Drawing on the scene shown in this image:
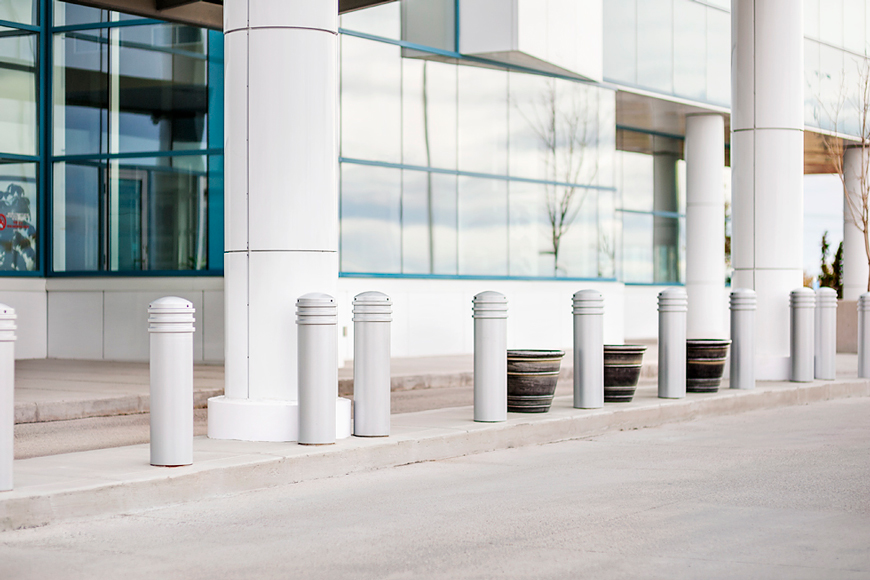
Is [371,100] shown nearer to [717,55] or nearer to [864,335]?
[864,335]

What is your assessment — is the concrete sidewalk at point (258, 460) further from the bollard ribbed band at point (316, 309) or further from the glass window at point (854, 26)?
the glass window at point (854, 26)

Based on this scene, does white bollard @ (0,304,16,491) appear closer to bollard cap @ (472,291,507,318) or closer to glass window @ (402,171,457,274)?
bollard cap @ (472,291,507,318)

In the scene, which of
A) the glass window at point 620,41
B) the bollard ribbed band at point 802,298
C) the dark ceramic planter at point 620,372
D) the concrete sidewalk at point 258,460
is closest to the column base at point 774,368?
the bollard ribbed band at point 802,298

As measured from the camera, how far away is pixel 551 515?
706 centimetres

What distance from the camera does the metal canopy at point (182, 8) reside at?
49.9 feet

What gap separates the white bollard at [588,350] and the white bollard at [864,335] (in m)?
6.91

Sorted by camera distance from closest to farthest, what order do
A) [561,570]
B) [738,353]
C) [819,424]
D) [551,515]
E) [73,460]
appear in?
1. [561,570]
2. [551,515]
3. [73,460]
4. [819,424]
5. [738,353]

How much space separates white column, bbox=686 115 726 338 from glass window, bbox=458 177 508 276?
10502 millimetres

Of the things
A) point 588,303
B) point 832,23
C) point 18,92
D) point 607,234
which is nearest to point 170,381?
point 588,303

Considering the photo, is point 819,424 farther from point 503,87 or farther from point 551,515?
point 503,87

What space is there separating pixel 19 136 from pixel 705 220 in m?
20.2

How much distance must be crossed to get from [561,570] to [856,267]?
34.8 meters

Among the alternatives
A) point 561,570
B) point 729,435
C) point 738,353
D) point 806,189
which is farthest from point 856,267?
point 561,570

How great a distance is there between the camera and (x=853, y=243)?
124 feet
